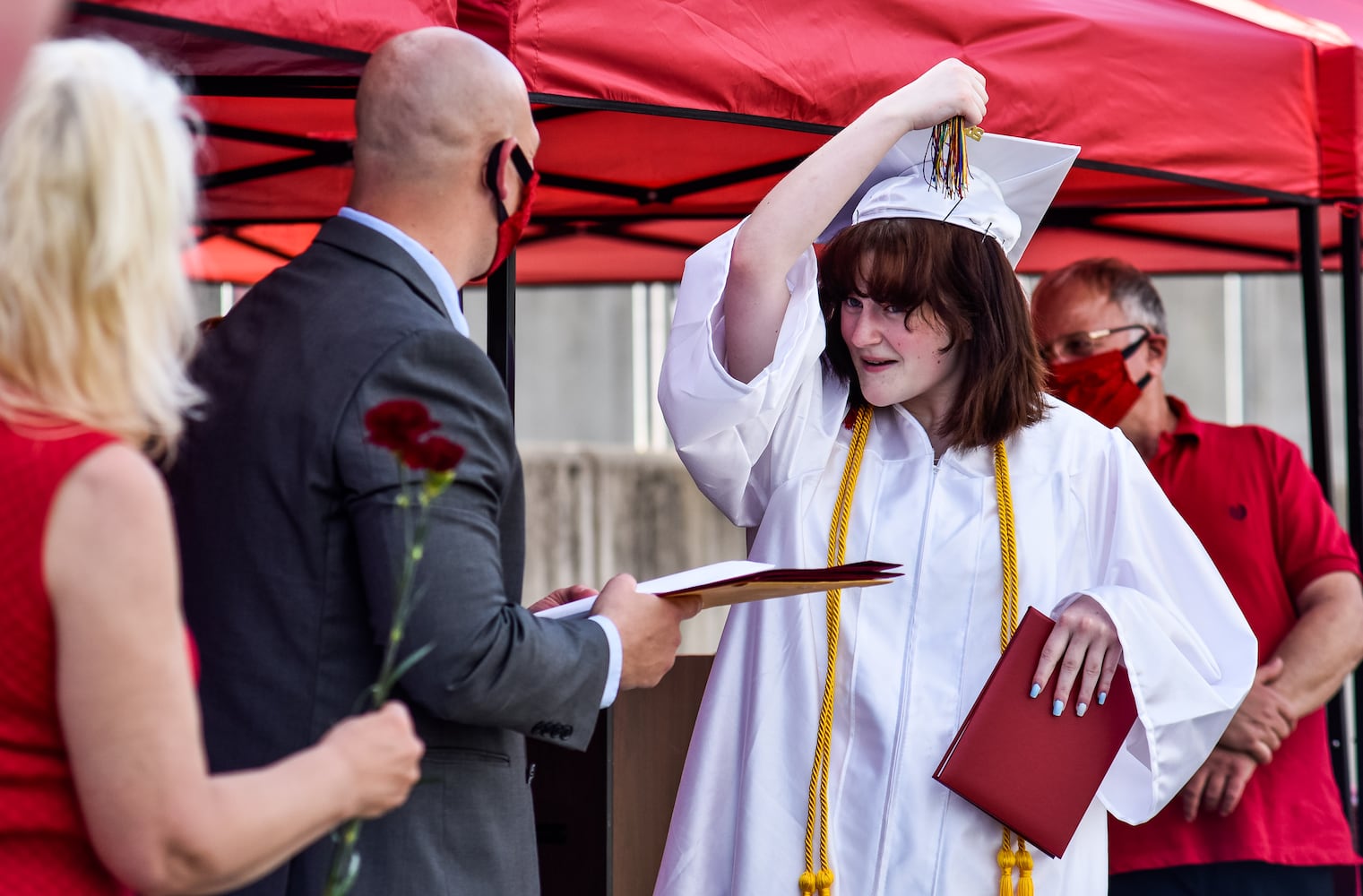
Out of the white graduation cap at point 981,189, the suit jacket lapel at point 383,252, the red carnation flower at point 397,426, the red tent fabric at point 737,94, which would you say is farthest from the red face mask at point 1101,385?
the red carnation flower at point 397,426

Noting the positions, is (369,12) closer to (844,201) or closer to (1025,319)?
(844,201)

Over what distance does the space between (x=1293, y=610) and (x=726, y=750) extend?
1.58 meters

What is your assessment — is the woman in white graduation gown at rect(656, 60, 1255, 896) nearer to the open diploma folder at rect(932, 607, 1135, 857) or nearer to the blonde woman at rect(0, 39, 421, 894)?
the open diploma folder at rect(932, 607, 1135, 857)

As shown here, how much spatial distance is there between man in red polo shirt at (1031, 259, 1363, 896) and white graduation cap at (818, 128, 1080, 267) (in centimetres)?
98

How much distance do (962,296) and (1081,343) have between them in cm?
129

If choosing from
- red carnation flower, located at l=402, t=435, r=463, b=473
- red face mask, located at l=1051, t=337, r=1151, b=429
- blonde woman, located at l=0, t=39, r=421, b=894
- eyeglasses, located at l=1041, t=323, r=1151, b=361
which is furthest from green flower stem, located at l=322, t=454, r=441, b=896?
eyeglasses, located at l=1041, t=323, r=1151, b=361

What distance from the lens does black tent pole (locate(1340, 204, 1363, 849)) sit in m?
3.69

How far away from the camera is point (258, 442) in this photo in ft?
5.47

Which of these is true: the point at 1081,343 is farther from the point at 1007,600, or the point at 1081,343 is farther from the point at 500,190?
the point at 500,190

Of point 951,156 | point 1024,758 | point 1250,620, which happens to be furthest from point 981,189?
point 1250,620

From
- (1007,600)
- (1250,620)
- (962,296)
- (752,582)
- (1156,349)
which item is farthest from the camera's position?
(1156,349)

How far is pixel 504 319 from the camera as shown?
2.66 meters

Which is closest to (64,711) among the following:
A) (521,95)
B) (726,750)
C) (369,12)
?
(521,95)

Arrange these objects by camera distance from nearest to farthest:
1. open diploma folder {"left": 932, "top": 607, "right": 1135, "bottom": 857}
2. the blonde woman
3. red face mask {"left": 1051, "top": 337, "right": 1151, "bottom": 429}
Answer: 1. the blonde woman
2. open diploma folder {"left": 932, "top": 607, "right": 1135, "bottom": 857}
3. red face mask {"left": 1051, "top": 337, "right": 1151, "bottom": 429}
